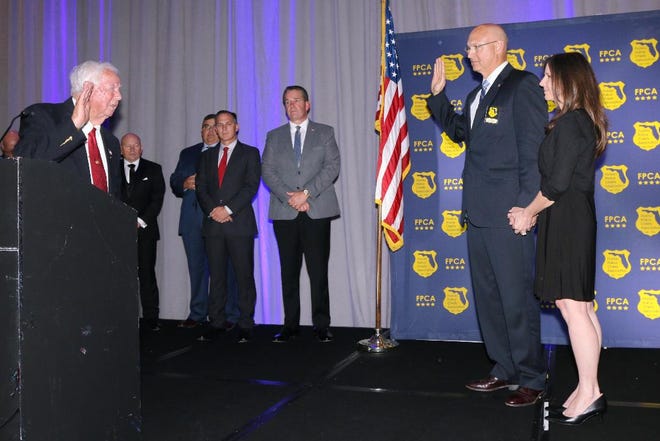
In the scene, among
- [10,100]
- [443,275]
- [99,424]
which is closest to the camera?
[99,424]

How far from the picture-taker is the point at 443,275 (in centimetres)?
505

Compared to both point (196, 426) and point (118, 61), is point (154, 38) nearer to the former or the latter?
point (118, 61)

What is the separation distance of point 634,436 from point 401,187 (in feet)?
8.70

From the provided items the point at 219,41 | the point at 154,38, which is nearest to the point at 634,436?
the point at 219,41

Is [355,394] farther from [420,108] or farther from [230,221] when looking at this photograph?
[420,108]

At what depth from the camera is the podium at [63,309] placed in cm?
166

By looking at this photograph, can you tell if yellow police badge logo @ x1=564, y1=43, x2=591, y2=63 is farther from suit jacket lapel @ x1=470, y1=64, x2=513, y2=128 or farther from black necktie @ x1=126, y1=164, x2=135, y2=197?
black necktie @ x1=126, y1=164, x2=135, y2=197

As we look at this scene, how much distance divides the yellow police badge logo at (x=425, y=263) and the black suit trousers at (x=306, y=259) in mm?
708

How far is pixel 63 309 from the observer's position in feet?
5.96

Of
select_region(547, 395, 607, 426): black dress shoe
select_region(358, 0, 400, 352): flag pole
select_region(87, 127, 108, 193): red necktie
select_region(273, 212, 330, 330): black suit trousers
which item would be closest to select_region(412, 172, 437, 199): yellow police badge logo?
select_region(358, 0, 400, 352): flag pole

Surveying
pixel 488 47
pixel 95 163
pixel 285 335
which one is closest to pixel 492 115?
pixel 488 47

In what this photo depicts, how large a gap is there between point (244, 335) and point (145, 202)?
1.69m

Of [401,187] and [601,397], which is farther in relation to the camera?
[401,187]

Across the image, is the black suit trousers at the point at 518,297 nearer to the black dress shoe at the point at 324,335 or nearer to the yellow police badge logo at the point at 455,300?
the yellow police badge logo at the point at 455,300
